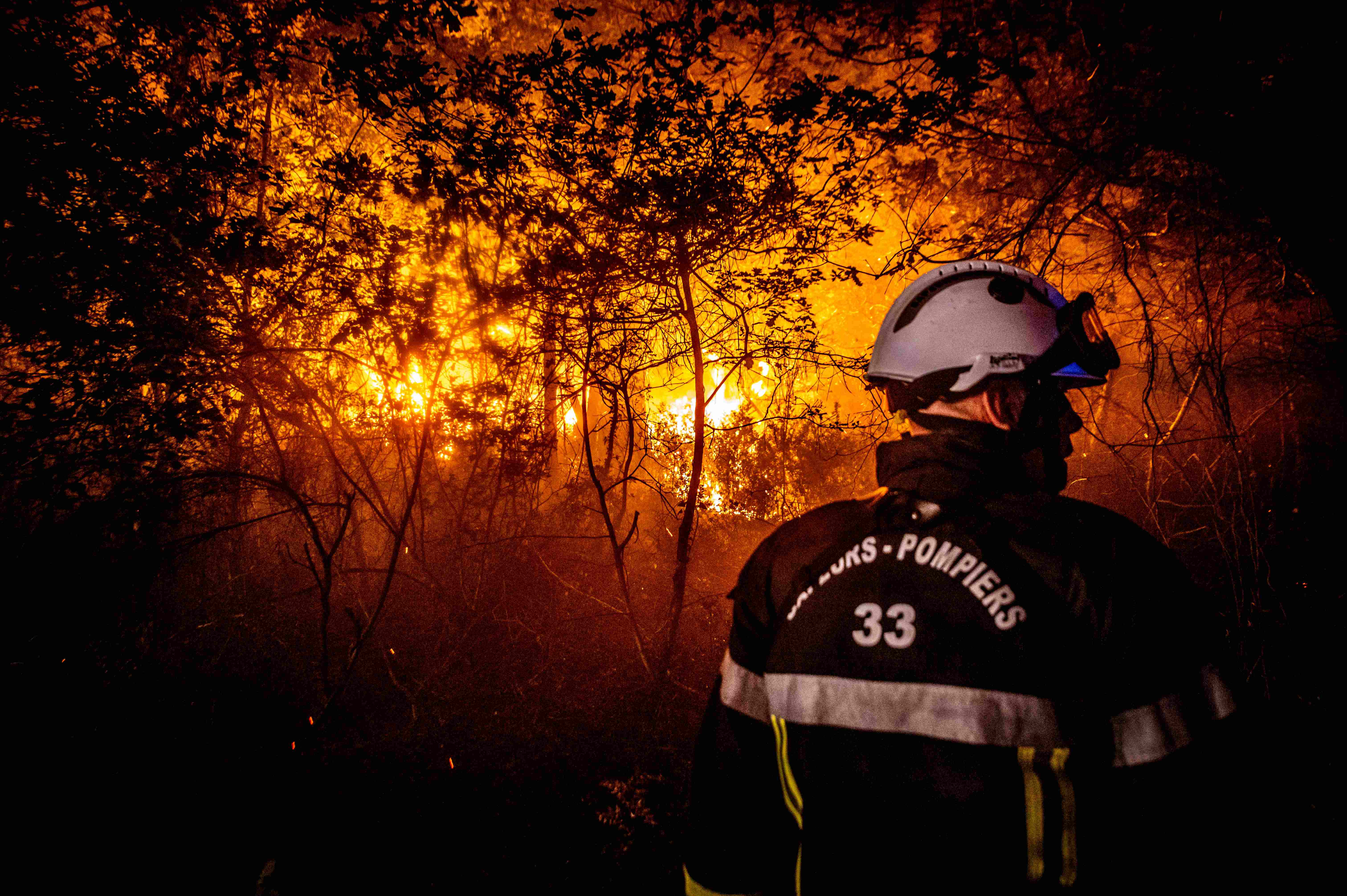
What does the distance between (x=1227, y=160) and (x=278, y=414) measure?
24.0 ft

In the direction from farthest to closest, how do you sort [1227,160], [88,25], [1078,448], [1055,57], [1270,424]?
[1078,448] → [1270,424] → [88,25] → [1055,57] → [1227,160]

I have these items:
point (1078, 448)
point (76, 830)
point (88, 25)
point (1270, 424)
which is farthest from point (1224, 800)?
point (1270, 424)

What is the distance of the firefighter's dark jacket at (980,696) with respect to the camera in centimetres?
102

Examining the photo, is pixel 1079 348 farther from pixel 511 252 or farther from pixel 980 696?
pixel 511 252

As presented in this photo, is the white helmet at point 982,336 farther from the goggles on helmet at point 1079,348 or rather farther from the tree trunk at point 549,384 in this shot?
the tree trunk at point 549,384

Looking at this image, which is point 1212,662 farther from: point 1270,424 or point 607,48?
point 1270,424

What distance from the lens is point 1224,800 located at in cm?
103

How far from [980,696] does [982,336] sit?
3.78 ft

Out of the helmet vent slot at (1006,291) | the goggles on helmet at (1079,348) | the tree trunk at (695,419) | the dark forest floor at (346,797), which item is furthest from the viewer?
the tree trunk at (695,419)

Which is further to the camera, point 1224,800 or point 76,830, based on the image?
point 76,830

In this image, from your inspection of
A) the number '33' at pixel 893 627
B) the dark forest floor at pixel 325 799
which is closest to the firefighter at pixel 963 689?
the number '33' at pixel 893 627

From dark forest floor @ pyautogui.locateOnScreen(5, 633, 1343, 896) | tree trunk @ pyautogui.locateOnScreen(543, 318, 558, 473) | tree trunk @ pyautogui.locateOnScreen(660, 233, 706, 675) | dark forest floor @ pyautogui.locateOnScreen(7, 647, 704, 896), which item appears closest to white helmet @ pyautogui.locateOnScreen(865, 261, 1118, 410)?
tree trunk @ pyautogui.locateOnScreen(660, 233, 706, 675)

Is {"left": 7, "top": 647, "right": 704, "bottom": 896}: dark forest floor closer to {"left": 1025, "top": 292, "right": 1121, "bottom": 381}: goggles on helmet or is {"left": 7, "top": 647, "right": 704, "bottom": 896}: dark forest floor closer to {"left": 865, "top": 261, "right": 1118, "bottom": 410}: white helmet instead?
{"left": 865, "top": 261, "right": 1118, "bottom": 410}: white helmet

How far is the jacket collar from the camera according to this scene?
130 centimetres
